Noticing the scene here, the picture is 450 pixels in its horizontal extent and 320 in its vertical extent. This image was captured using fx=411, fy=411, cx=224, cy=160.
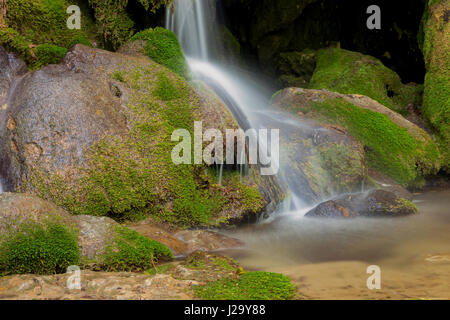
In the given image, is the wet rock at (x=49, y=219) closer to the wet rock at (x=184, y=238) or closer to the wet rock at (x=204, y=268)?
the wet rock at (x=184, y=238)

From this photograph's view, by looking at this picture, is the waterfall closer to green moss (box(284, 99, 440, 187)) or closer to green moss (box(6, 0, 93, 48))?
green moss (box(284, 99, 440, 187))

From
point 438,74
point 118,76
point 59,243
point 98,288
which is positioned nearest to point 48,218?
point 59,243

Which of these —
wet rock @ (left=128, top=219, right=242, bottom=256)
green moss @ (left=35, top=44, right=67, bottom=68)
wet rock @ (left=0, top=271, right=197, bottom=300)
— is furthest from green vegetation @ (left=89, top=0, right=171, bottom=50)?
wet rock @ (left=0, top=271, right=197, bottom=300)

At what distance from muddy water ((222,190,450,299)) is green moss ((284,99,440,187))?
6.42 ft

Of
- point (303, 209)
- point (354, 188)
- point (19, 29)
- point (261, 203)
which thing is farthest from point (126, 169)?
point (354, 188)

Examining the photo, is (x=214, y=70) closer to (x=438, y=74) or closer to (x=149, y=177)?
(x=438, y=74)

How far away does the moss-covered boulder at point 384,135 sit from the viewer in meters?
9.66

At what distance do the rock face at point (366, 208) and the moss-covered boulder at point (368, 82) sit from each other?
570 centimetres

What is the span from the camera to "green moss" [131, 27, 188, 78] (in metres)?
7.93

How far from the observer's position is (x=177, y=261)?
4766 mm

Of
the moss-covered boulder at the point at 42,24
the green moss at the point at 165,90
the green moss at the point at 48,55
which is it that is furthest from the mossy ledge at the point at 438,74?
the green moss at the point at 48,55

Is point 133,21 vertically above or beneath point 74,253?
above

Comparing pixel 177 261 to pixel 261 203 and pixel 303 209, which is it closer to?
pixel 261 203
